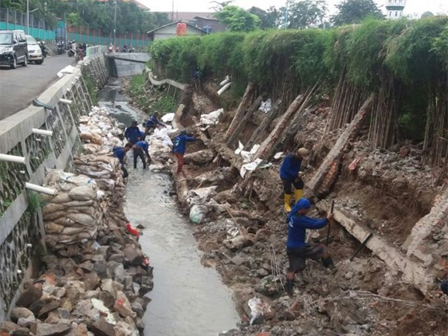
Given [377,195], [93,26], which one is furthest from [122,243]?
[93,26]

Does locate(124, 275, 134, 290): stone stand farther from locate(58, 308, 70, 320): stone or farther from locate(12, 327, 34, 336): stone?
locate(12, 327, 34, 336): stone

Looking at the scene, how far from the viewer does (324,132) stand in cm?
1155

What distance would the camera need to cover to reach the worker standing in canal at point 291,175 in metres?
10.1

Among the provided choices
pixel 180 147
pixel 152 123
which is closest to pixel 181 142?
pixel 180 147

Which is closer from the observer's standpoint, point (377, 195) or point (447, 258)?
point (447, 258)

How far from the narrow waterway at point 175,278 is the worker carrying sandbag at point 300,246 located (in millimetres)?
1213

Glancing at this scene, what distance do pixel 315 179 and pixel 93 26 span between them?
62756 mm

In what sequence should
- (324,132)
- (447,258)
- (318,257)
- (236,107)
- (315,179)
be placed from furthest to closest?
(236,107) → (324,132) → (315,179) → (318,257) → (447,258)

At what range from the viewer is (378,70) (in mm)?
9508

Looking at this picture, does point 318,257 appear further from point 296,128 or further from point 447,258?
point 296,128

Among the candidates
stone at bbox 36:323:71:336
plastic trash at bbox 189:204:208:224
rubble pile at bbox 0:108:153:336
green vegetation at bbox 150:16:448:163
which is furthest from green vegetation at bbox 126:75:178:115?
stone at bbox 36:323:71:336

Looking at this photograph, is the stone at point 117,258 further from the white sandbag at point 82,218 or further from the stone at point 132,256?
the white sandbag at point 82,218

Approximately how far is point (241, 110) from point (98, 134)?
463cm

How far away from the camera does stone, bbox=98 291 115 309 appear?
22.8 feet
